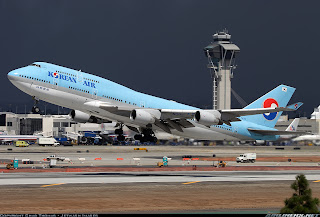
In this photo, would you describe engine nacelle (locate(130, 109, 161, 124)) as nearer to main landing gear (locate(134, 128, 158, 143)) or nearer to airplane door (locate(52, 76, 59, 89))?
main landing gear (locate(134, 128, 158, 143))

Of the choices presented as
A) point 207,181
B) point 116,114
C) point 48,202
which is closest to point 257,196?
point 207,181

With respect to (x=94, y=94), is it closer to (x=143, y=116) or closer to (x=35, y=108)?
(x=143, y=116)

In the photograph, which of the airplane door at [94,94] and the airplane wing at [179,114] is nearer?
the airplane door at [94,94]

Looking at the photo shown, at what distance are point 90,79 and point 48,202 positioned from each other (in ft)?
101

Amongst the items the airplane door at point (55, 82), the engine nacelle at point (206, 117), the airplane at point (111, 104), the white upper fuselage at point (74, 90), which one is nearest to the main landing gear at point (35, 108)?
the airplane at point (111, 104)

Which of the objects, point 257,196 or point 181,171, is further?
point 181,171

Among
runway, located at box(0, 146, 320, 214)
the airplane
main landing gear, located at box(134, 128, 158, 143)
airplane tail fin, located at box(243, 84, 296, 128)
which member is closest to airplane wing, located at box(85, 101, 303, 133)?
the airplane

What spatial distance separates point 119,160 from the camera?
85.3 meters

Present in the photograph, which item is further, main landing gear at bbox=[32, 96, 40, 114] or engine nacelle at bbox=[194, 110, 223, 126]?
engine nacelle at bbox=[194, 110, 223, 126]

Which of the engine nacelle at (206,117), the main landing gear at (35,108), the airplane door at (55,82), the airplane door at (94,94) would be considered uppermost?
the airplane door at (55,82)

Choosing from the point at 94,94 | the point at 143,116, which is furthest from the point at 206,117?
the point at 94,94

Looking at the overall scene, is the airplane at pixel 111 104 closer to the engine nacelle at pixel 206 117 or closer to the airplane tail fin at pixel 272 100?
the engine nacelle at pixel 206 117

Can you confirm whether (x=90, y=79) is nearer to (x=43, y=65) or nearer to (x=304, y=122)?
(x=43, y=65)

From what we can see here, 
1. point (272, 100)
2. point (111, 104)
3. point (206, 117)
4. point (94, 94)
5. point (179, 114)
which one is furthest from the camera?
point (272, 100)
